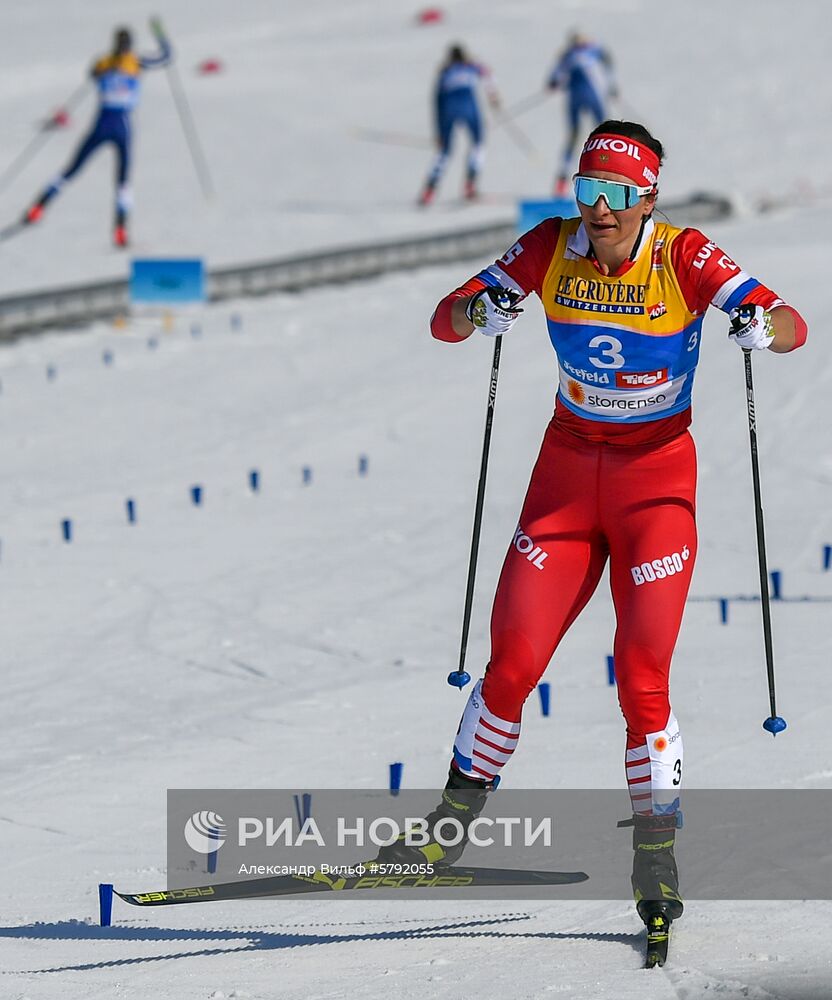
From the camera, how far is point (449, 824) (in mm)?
5254

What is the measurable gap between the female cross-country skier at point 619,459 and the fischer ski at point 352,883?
68 mm

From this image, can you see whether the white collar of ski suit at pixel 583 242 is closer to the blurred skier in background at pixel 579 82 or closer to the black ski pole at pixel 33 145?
the blurred skier in background at pixel 579 82

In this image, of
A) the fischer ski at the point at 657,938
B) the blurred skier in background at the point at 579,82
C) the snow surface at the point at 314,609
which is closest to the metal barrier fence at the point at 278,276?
the snow surface at the point at 314,609

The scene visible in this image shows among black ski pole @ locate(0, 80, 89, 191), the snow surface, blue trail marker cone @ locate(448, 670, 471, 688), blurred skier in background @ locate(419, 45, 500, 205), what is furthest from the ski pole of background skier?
blue trail marker cone @ locate(448, 670, 471, 688)

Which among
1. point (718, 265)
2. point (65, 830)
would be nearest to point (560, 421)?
point (718, 265)

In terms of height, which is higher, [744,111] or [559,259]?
[744,111]

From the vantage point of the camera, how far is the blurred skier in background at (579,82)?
21.0 m

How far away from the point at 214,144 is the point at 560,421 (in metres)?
18.8

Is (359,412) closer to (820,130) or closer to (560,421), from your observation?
(560,421)

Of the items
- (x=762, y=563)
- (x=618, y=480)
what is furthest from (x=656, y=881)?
(x=618, y=480)

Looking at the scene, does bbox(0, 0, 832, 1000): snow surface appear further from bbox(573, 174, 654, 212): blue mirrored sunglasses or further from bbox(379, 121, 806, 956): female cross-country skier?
bbox(573, 174, 654, 212): blue mirrored sunglasses

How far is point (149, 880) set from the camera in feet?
18.5

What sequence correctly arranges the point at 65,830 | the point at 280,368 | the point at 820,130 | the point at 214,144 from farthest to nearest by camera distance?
the point at 820,130 → the point at 214,144 → the point at 280,368 → the point at 65,830

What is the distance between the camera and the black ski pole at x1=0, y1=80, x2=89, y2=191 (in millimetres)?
→ 21547
